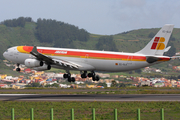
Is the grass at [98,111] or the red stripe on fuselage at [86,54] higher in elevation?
the red stripe on fuselage at [86,54]

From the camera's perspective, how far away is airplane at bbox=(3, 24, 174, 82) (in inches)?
2251

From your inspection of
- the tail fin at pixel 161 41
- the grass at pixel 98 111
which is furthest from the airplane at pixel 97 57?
the grass at pixel 98 111

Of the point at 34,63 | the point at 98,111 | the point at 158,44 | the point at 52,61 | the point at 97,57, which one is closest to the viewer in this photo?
the point at 98,111

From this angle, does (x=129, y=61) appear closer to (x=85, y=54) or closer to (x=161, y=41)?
(x=161, y=41)

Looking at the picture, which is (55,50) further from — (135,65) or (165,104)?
(165,104)

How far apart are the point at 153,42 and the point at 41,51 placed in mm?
22902

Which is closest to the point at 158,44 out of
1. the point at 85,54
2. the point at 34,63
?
the point at 85,54

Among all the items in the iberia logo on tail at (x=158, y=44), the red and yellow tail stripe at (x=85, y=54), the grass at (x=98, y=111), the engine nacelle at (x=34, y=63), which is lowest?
the grass at (x=98, y=111)

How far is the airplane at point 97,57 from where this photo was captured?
57188 millimetres

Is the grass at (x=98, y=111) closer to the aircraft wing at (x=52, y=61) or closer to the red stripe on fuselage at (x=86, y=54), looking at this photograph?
the red stripe on fuselage at (x=86, y=54)

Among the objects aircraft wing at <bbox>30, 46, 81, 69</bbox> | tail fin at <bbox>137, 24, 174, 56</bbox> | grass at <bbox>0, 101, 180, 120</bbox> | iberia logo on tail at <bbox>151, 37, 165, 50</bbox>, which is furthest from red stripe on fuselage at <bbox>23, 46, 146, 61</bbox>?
grass at <bbox>0, 101, 180, 120</bbox>

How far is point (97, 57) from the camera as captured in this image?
6169 centimetres

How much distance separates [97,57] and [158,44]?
12.0 meters

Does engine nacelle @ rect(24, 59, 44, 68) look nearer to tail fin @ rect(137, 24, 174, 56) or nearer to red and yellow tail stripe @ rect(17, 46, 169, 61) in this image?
red and yellow tail stripe @ rect(17, 46, 169, 61)
